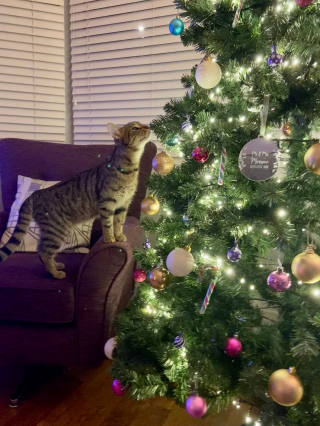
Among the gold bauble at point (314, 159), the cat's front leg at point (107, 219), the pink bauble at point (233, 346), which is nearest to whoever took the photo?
the gold bauble at point (314, 159)

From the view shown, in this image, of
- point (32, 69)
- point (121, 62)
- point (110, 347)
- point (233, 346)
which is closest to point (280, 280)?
point (233, 346)

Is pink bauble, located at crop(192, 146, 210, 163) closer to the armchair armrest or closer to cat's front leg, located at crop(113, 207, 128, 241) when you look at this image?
the armchair armrest

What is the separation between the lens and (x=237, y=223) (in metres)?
0.96

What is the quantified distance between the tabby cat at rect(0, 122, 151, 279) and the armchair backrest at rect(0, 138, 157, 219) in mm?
323

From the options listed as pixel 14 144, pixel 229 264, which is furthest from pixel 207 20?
pixel 14 144

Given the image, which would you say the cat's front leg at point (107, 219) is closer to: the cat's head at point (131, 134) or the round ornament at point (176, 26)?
the cat's head at point (131, 134)

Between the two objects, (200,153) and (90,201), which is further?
(90,201)

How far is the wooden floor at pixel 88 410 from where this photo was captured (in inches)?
50.9

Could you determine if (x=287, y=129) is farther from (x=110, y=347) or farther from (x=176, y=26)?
(x=110, y=347)

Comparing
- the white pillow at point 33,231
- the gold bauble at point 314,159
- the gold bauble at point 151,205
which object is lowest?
the white pillow at point 33,231

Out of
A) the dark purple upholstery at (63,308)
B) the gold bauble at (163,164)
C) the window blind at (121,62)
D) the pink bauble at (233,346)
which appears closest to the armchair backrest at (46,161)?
the window blind at (121,62)

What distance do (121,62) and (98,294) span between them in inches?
63.9

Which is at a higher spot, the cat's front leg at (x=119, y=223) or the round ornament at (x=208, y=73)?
the round ornament at (x=208, y=73)

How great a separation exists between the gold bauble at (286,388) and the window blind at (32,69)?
2.19 m
